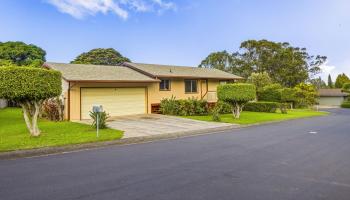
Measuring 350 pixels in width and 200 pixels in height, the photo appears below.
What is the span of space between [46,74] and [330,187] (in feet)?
32.2

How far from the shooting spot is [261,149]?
9008 mm

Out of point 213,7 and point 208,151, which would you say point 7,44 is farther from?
point 208,151

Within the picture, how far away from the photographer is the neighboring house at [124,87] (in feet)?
58.4

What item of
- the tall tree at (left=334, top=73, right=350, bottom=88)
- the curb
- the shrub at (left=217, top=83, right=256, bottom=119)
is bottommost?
the curb

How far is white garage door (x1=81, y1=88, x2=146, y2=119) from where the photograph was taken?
18312 millimetres

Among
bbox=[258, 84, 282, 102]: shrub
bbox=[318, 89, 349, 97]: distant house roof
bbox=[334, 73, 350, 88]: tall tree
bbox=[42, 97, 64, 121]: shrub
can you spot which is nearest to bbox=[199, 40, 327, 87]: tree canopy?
A: bbox=[318, 89, 349, 97]: distant house roof

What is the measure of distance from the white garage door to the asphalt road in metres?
9.73

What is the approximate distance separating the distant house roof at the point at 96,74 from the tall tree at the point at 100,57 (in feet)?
93.8

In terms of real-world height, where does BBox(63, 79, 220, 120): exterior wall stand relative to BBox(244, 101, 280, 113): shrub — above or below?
above

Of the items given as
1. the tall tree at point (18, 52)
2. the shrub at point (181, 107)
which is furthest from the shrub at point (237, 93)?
the tall tree at point (18, 52)

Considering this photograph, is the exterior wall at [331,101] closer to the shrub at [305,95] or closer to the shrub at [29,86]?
the shrub at [305,95]

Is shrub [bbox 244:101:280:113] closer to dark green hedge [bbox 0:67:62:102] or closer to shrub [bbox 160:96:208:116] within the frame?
shrub [bbox 160:96:208:116]

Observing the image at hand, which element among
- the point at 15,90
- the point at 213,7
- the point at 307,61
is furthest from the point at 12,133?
the point at 307,61

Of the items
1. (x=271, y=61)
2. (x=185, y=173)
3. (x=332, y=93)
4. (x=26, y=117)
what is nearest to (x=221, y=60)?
(x=271, y=61)
